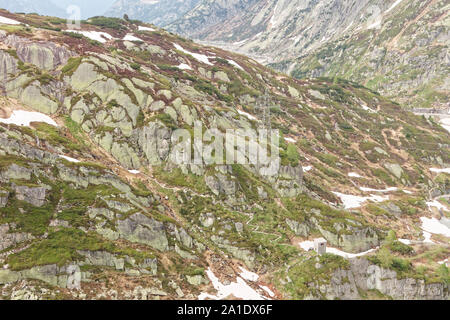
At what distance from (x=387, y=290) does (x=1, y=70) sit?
91405 millimetres

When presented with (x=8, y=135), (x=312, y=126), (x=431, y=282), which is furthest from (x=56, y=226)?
(x=312, y=126)

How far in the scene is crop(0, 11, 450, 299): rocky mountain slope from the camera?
126ft

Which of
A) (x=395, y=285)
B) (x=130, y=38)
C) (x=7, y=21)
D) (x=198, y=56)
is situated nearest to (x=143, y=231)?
(x=395, y=285)

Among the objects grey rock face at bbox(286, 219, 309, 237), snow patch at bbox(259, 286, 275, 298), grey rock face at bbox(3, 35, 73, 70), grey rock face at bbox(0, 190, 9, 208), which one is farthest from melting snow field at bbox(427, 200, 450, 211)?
grey rock face at bbox(3, 35, 73, 70)

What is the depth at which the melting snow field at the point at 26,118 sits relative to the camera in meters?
53.9

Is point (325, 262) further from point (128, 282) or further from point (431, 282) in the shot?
point (128, 282)

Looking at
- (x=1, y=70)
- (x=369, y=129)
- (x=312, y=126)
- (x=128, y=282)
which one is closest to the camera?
(x=128, y=282)

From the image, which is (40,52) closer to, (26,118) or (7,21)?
(26,118)

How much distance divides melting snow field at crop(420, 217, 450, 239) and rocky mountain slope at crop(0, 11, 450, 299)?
504 millimetres

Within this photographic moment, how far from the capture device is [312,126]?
12231 centimetres

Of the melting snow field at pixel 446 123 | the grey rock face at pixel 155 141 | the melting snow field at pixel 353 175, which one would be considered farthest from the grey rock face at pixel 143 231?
the melting snow field at pixel 446 123

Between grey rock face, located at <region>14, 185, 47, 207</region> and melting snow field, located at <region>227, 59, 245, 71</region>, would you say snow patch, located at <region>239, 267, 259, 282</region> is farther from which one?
melting snow field, located at <region>227, 59, 245, 71</region>

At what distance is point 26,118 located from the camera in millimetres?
57062

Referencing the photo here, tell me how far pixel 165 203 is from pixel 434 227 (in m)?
73.7
